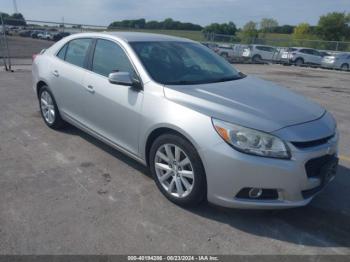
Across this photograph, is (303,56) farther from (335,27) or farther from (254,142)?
(335,27)

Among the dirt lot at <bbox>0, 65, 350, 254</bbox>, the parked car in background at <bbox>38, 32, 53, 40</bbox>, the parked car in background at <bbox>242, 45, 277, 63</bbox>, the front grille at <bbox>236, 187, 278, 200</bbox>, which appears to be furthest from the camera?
the parked car in background at <bbox>38, 32, 53, 40</bbox>

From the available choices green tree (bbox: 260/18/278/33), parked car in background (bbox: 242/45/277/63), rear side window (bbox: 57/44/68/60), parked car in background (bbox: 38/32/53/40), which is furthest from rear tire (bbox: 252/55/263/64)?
green tree (bbox: 260/18/278/33)

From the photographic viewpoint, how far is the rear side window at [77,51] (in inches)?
172

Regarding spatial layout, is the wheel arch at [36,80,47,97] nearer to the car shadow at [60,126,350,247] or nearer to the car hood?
the car hood

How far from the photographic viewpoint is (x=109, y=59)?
394 centimetres

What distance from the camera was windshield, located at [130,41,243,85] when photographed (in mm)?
3562

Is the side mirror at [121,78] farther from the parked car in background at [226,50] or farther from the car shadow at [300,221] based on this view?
the parked car in background at [226,50]

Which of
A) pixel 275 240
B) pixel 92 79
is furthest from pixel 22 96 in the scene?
pixel 275 240

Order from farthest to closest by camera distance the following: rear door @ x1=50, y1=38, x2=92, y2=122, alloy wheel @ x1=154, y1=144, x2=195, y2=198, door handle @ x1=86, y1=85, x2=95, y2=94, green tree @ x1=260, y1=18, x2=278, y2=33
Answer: green tree @ x1=260, y1=18, x2=278, y2=33
rear door @ x1=50, y1=38, x2=92, y2=122
door handle @ x1=86, y1=85, x2=95, y2=94
alloy wheel @ x1=154, y1=144, x2=195, y2=198

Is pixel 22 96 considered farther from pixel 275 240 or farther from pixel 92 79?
pixel 275 240

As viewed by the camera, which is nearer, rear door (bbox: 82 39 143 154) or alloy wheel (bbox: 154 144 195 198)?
alloy wheel (bbox: 154 144 195 198)

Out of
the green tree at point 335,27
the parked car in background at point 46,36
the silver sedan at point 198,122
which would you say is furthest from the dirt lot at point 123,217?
the green tree at point 335,27

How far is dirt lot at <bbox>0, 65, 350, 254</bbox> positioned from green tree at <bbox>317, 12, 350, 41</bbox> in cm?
5458

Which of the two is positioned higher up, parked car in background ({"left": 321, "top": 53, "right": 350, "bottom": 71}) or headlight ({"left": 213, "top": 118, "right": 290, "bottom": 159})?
headlight ({"left": 213, "top": 118, "right": 290, "bottom": 159})
